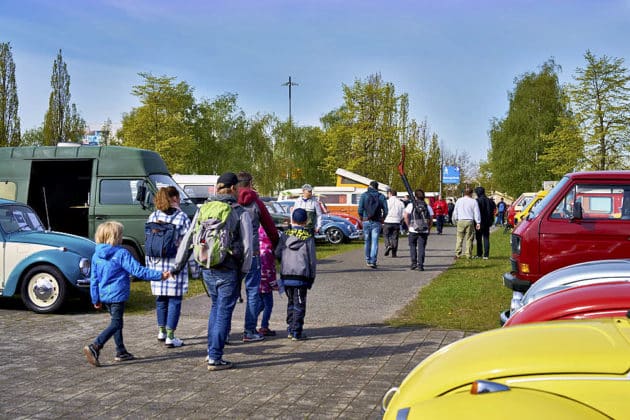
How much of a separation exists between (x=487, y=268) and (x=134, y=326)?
10.2 m

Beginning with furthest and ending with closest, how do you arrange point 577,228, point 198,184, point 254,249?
point 198,184, point 577,228, point 254,249

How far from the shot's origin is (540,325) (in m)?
3.23

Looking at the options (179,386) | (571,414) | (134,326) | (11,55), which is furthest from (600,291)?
(11,55)

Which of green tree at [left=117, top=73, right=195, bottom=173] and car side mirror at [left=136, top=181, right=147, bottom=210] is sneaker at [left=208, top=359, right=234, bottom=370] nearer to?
car side mirror at [left=136, top=181, right=147, bottom=210]

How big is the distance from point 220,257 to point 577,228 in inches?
199

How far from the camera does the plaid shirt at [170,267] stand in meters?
8.09

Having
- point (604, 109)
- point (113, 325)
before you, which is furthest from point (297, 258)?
point (604, 109)

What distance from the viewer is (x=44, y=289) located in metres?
10.8

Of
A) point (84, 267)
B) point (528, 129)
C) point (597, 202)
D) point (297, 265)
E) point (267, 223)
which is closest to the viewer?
point (297, 265)

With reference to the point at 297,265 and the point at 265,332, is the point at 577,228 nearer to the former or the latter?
the point at 297,265

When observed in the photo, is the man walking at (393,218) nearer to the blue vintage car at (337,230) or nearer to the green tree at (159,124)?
the blue vintage car at (337,230)

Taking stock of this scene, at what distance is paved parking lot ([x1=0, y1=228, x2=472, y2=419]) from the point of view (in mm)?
5891

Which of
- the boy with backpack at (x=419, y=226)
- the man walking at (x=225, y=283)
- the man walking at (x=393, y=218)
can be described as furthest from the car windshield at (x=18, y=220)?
the man walking at (x=393, y=218)

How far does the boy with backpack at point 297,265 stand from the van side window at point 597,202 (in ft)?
11.4
